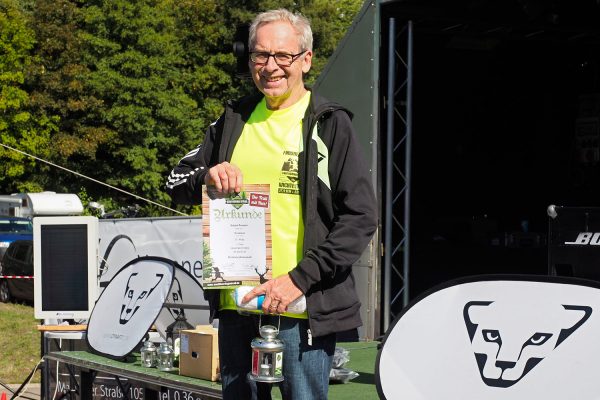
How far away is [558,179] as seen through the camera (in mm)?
14570

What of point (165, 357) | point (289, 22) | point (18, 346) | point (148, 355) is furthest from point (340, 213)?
point (18, 346)

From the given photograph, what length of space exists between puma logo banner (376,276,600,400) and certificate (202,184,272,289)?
426mm

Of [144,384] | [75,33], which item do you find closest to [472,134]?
[144,384]

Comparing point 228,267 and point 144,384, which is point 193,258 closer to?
point 144,384

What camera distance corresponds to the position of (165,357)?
18.7ft

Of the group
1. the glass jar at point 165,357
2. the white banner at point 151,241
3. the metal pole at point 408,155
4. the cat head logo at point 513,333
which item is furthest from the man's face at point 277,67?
the white banner at point 151,241

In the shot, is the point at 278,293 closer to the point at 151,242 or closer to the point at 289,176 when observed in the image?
the point at 289,176

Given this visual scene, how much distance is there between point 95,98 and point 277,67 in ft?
115

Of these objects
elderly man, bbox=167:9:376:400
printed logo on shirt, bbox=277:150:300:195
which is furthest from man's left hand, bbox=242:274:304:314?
printed logo on shirt, bbox=277:150:300:195

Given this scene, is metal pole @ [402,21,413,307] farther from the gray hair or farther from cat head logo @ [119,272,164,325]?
the gray hair

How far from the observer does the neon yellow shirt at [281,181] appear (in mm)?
2916

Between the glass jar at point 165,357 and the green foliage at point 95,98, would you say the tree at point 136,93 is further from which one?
the glass jar at point 165,357

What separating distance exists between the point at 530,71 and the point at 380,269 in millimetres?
6243

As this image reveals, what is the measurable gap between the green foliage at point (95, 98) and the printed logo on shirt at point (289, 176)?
32.2 m
